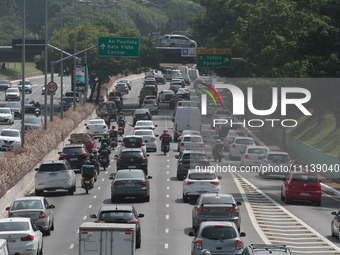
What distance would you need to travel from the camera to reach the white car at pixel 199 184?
130 ft

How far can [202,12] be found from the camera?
134m

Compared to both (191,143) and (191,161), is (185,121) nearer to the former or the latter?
(191,143)

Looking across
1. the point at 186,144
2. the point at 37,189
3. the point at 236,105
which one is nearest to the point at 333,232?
the point at 37,189

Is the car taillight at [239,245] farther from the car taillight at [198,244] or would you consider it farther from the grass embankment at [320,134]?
the grass embankment at [320,134]

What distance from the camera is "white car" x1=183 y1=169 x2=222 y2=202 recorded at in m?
39.6

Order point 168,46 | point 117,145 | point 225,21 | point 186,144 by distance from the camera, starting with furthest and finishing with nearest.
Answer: point 168,46 < point 225,21 < point 117,145 < point 186,144

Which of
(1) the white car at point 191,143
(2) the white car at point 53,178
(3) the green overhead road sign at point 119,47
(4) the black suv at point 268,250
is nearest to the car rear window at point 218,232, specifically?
(4) the black suv at point 268,250

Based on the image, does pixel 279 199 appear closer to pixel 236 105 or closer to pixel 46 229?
pixel 46 229

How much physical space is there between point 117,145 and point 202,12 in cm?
6868

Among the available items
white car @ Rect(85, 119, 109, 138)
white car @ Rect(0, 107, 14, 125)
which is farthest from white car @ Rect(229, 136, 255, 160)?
white car @ Rect(0, 107, 14, 125)

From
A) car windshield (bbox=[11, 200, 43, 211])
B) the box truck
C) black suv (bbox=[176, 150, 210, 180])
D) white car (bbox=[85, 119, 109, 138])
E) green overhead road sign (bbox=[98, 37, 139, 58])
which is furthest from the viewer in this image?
green overhead road sign (bbox=[98, 37, 139, 58])

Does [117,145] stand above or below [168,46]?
below

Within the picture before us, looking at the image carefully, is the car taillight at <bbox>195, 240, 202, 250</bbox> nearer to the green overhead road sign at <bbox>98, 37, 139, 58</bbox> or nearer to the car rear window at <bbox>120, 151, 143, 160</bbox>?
the car rear window at <bbox>120, 151, 143, 160</bbox>

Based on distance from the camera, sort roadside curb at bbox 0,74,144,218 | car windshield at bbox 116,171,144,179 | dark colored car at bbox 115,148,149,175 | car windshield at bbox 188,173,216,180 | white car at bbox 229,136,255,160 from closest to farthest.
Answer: roadside curb at bbox 0,74,144,218, car windshield at bbox 188,173,216,180, car windshield at bbox 116,171,144,179, dark colored car at bbox 115,148,149,175, white car at bbox 229,136,255,160
